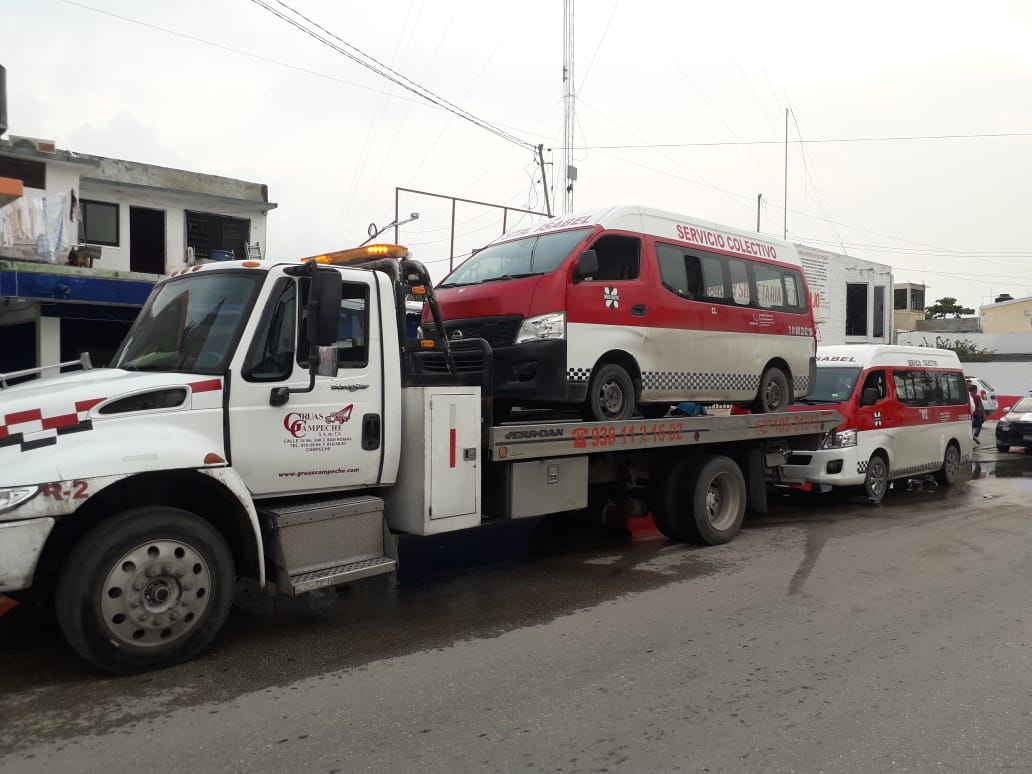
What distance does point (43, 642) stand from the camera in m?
5.18

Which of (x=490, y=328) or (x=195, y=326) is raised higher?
(x=490, y=328)

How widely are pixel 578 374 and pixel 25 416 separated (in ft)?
13.8

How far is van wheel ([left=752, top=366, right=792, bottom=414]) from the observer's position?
9.48m

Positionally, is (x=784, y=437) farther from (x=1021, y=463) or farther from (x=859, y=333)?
(x=859, y=333)

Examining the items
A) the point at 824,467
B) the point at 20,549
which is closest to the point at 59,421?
the point at 20,549

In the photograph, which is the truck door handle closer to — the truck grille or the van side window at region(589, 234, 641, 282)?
the truck grille

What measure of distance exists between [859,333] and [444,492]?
1035 inches

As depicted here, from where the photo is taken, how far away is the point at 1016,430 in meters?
18.3

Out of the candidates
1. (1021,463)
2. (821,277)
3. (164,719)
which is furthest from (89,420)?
(821,277)

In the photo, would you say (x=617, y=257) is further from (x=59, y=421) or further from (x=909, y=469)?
(x=909, y=469)

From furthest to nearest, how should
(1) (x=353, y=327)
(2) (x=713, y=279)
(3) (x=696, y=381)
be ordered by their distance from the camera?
1. (2) (x=713, y=279)
2. (3) (x=696, y=381)
3. (1) (x=353, y=327)

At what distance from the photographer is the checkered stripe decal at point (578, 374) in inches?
278

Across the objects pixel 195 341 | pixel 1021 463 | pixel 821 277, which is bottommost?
pixel 1021 463

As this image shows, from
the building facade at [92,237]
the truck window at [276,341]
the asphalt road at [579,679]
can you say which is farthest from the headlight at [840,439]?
the building facade at [92,237]
